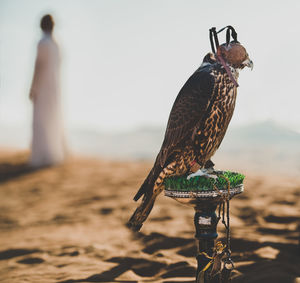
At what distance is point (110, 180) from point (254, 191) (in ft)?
8.30

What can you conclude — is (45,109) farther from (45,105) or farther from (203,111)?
(203,111)

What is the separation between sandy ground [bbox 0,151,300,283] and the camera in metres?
2.92

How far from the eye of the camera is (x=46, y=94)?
8.02 meters

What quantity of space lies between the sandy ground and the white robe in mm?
1253

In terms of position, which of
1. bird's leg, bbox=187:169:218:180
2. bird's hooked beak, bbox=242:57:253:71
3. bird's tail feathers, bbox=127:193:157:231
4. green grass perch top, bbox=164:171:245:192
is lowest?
bird's tail feathers, bbox=127:193:157:231

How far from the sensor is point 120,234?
401cm

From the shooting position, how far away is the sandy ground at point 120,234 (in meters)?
2.92

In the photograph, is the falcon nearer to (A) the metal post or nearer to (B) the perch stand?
(B) the perch stand

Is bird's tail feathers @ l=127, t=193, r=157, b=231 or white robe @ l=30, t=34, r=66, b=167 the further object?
white robe @ l=30, t=34, r=66, b=167

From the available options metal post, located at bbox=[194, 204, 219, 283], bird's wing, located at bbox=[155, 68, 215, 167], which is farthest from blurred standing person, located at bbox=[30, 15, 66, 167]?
metal post, located at bbox=[194, 204, 219, 283]

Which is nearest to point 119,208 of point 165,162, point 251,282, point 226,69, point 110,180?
point 110,180

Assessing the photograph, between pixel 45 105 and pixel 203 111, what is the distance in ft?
21.5

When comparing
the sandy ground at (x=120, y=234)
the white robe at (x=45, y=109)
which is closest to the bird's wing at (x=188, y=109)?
the sandy ground at (x=120, y=234)

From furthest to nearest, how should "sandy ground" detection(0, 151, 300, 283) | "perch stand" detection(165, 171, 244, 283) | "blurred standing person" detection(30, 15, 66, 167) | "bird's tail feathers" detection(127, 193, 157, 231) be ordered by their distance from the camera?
"blurred standing person" detection(30, 15, 66, 167)
"sandy ground" detection(0, 151, 300, 283)
"bird's tail feathers" detection(127, 193, 157, 231)
"perch stand" detection(165, 171, 244, 283)
